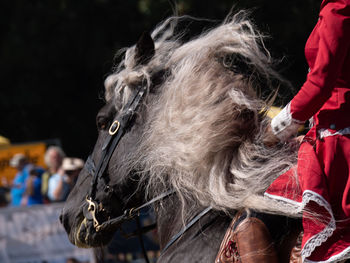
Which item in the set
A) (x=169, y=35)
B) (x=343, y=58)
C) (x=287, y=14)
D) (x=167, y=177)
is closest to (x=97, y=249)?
(x=167, y=177)

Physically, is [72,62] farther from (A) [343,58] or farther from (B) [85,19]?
(A) [343,58]

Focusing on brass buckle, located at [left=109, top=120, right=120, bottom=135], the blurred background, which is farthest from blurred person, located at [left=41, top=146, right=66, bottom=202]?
brass buckle, located at [left=109, top=120, right=120, bottom=135]

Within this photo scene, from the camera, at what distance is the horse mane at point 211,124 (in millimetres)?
2773

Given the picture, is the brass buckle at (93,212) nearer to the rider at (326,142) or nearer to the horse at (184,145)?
the horse at (184,145)

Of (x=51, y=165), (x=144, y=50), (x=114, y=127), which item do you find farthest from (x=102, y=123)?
(x=51, y=165)

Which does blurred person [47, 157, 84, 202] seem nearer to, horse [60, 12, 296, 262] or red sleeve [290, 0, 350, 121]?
horse [60, 12, 296, 262]

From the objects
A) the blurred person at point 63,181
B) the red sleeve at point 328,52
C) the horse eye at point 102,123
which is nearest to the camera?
the red sleeve at point 328,52

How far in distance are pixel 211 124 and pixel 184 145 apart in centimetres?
17

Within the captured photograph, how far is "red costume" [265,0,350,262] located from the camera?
7.91 ft

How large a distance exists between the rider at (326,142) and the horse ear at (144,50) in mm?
980

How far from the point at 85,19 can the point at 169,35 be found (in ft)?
38.4

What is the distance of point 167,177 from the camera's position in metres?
3.12

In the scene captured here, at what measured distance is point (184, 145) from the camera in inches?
114

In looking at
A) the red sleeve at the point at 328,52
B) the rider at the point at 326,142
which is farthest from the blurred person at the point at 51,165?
the red sleeve at the point at 328,52
